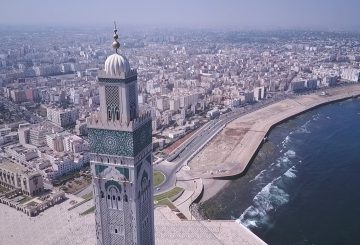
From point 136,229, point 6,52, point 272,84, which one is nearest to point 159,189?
point 136,229

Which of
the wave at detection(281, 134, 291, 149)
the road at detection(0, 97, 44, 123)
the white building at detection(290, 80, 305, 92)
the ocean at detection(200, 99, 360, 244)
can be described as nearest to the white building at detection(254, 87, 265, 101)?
the white building at detection(290, 80, 305, 92)

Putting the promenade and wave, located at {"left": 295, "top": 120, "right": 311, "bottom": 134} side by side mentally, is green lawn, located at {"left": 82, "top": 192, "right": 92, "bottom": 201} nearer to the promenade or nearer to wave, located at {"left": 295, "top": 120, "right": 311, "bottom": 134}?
the promenade

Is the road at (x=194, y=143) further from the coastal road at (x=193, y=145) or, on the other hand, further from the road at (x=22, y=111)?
the road at (x=22, y=111)

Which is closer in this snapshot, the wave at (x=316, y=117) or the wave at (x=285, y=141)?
the wave at (x=285, y=141)

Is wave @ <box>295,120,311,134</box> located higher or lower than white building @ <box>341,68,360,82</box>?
lower

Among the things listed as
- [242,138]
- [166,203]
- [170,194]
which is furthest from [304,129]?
[166,203]

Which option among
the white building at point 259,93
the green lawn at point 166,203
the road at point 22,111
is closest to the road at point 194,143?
the white building at point 259,93

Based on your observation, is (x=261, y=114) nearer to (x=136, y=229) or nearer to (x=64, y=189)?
(x=64, y=189)
